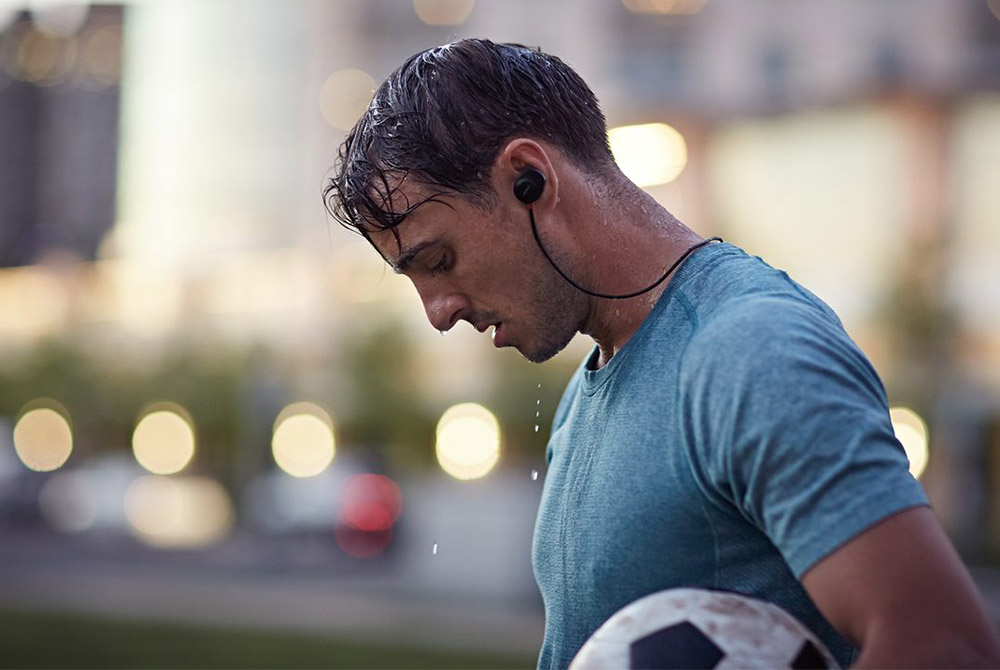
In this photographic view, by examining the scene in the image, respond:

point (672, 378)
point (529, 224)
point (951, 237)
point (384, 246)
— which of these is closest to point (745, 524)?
point (672, 378)

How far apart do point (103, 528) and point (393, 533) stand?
1160 centimetres

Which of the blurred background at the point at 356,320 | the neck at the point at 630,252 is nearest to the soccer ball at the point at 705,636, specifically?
the neck at the point at 630,252

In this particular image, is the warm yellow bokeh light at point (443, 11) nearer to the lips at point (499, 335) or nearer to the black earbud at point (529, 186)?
the lips at point (499, 335)

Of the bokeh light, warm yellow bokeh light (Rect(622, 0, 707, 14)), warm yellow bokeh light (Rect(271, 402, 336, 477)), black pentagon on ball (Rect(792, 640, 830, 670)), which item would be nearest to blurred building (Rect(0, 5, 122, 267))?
the bokeh light

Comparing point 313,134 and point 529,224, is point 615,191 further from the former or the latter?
point 313,134

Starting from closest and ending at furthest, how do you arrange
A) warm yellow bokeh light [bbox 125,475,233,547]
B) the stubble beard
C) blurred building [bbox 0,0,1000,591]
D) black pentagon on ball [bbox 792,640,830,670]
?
black pentagon on ball [bbox 792,640,830,670], the stubble beard, warm yellow bokeh light [bbox 125,475,233,547], blurred building [bbox 0,0,1000,591]

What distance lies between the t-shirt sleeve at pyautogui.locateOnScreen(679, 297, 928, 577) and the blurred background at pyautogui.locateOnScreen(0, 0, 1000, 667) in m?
1.15

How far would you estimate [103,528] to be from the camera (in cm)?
3419

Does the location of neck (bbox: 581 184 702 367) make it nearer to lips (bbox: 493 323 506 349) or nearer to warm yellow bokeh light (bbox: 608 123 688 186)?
lips (bbox: 493 323 506 349)

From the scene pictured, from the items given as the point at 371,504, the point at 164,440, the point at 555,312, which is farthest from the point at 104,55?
the point at 555,312

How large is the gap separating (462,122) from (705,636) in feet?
3.18

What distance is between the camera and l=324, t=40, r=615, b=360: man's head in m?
2.30

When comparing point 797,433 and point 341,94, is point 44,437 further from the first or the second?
point 797,433

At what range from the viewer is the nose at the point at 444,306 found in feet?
8.13
